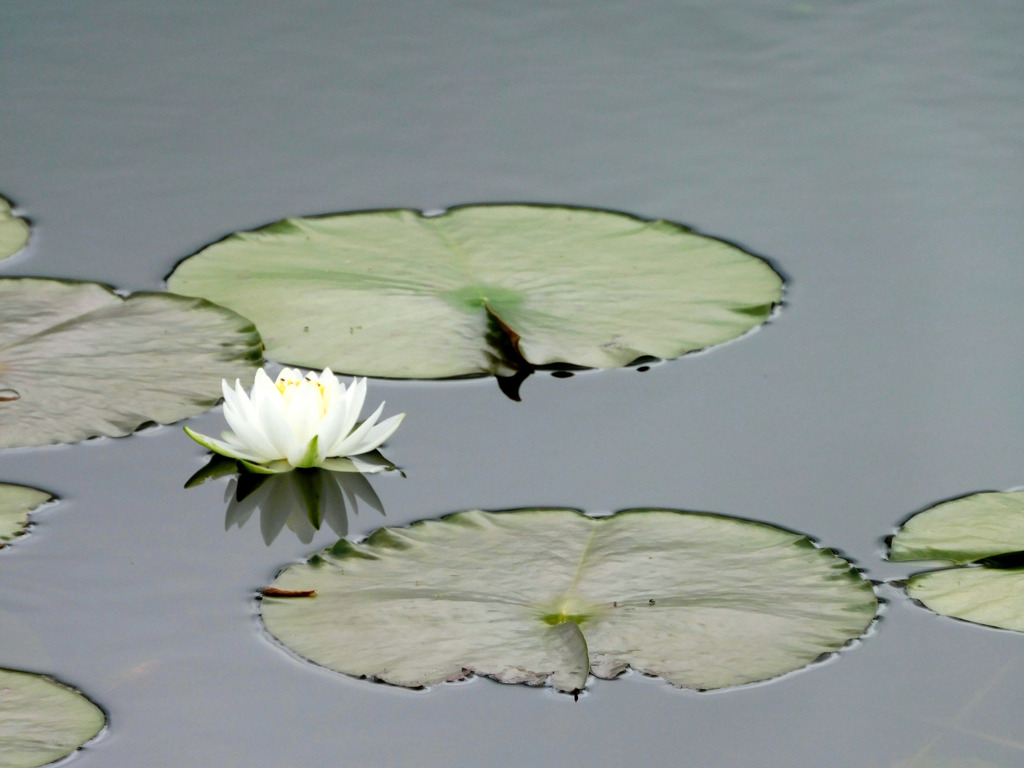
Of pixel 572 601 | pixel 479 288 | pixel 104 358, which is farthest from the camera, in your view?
pixel 479 288

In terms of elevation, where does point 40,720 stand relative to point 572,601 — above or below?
below

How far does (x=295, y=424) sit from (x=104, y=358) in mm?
400

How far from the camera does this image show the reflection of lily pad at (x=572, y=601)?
1548 millimetres

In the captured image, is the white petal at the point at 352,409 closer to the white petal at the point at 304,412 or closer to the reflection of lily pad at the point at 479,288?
the white petal at the point at 304,412

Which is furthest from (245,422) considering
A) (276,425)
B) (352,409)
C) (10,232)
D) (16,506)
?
(10,232)

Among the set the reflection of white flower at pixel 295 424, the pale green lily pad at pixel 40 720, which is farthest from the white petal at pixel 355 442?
the pale green lily pad at pixel 40 720

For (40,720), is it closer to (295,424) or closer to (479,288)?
(295,424)

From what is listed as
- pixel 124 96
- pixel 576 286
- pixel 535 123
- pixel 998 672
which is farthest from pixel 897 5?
pixel 998 672

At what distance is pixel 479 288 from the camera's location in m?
2.35

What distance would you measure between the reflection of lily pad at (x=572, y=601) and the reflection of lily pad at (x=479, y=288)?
0.45m

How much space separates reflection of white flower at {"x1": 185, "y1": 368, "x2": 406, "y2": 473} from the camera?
1.88 m

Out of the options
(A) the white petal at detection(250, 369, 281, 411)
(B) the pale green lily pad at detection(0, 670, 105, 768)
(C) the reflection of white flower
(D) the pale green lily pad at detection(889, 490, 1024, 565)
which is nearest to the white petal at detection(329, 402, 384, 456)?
(C) the reflection of white flower

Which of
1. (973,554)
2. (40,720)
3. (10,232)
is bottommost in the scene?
(40,720)

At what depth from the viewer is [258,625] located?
161cm
